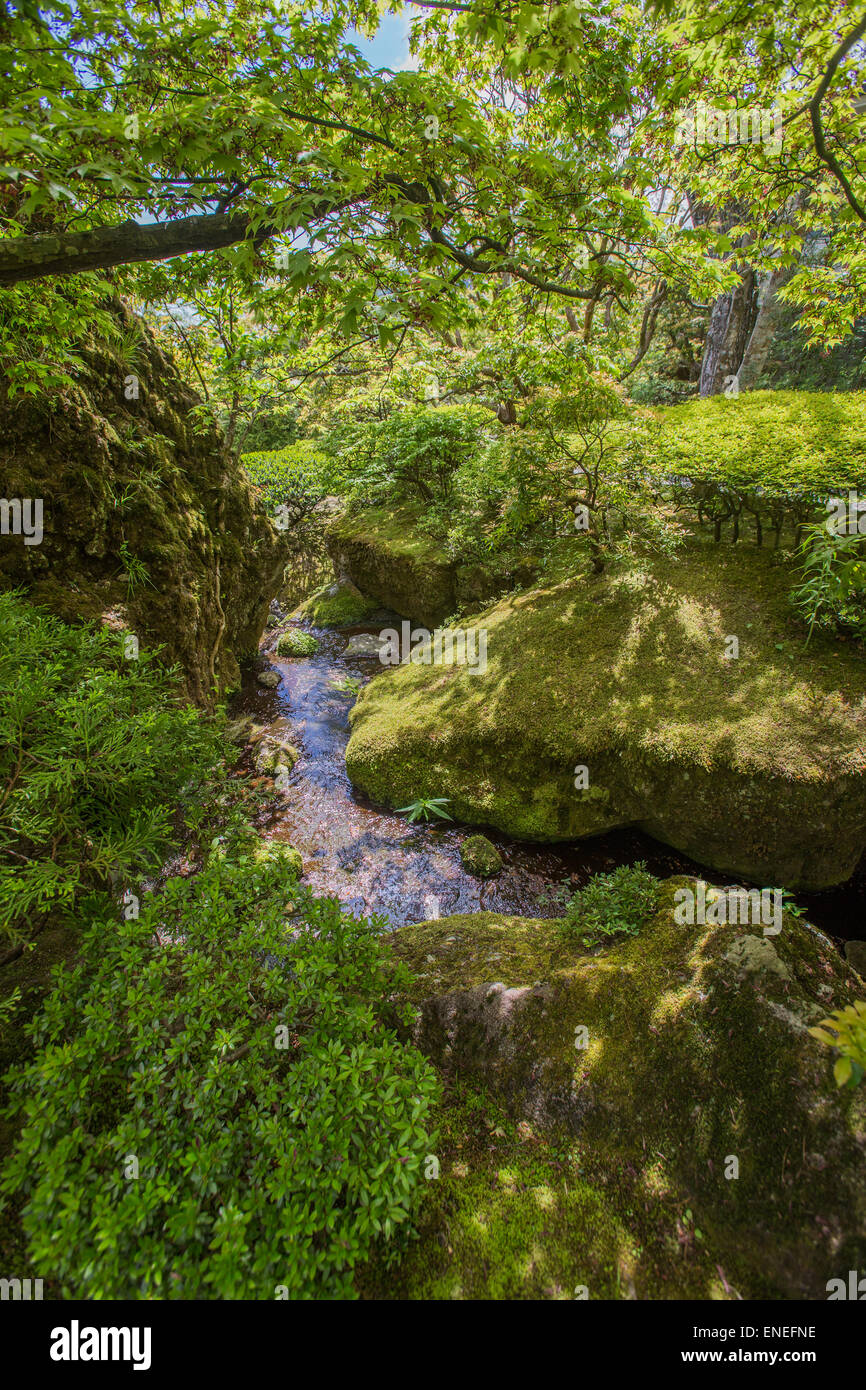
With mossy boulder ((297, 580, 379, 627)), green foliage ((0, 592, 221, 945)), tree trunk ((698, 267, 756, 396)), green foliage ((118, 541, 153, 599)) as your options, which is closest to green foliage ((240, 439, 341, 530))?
mossy boulder ((297, 580, 379, 627))

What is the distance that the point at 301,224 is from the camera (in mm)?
2613

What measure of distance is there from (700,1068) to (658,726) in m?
3.31

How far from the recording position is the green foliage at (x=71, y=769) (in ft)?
8.28

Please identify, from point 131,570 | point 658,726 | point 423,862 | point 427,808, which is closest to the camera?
point 658,726

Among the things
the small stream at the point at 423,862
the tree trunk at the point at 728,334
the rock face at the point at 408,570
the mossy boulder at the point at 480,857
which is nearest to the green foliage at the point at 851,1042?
the small stream at the point at 423,862

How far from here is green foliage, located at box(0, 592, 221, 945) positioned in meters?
2.52

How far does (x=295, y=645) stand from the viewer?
1122cm

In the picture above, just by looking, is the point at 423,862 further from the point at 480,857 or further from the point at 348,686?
the point at 348,686

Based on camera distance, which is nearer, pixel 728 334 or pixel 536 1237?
pixel 536 1237

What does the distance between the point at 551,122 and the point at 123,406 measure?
5.50 m

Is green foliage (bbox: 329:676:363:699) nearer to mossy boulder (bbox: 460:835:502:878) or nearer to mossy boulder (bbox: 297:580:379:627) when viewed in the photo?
mossy boulder (bbox: 297:580:379:627)

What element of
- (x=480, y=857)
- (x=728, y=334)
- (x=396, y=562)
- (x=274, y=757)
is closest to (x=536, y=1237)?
(x=480, y=857)

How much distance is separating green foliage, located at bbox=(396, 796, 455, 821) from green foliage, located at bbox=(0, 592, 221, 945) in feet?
10.0
